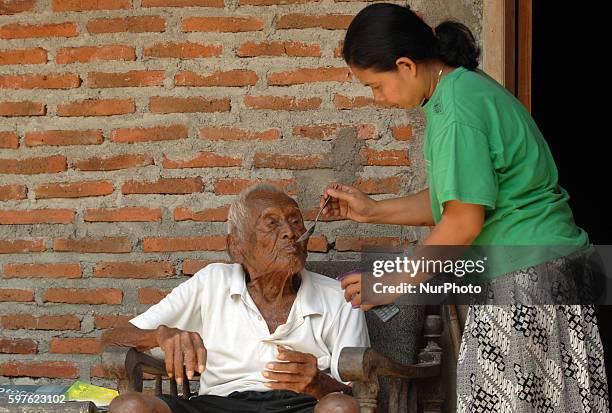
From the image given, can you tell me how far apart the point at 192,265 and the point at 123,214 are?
1.13 feet

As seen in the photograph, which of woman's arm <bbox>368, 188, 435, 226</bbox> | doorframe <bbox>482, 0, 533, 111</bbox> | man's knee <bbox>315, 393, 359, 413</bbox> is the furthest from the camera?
doorframe <bbox>482, 0, 533, 111</bbox>

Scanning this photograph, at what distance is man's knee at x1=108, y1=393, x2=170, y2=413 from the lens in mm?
2904

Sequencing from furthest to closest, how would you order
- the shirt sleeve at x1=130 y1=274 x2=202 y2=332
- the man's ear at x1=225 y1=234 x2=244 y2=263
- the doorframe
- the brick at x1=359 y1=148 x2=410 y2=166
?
1. the brick at x1=359 y1=148 x2=410 y2=166
2. the doorframe
3. the man's ear at x1=225 y1=234 x2=244 y2=263
4. the shirt sleeve at x1=130 y1=274 x2=202 y2=332

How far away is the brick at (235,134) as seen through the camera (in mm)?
3904

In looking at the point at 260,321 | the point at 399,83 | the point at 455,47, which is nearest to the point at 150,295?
the point at 260,321

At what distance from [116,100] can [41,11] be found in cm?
48

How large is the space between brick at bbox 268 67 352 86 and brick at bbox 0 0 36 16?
1032 millimetres

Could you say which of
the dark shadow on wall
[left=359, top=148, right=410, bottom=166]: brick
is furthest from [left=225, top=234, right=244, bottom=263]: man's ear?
the dark shadow on wall

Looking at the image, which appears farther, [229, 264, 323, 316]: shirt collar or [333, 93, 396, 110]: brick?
[333, 93, 396, 110]: brick

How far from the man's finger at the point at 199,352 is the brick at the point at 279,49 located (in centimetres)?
131

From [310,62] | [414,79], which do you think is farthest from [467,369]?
[310,62]

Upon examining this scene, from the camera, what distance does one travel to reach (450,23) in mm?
2760

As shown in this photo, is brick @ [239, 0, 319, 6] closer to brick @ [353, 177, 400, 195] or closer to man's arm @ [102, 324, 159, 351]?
brick @ [353, 177, 400, 195]

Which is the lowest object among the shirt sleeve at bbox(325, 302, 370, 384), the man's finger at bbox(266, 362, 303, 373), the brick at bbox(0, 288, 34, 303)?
the man's finger at bbox(266, 362, 303, 373)
